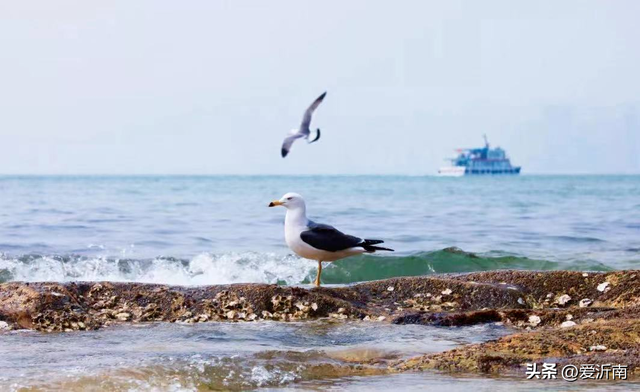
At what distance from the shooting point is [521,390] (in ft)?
16.2

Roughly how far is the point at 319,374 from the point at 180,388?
83 cm

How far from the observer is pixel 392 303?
7.63 metres

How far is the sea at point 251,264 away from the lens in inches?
213

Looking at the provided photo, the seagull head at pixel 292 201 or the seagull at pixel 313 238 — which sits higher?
the seagull head at pixel 292 201

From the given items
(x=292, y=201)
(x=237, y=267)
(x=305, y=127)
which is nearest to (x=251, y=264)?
(x=237, y=267)

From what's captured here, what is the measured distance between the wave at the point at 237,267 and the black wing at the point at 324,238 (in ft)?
13.2

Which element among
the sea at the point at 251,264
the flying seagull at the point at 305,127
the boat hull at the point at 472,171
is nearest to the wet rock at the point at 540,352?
the sea at the point at 251,264

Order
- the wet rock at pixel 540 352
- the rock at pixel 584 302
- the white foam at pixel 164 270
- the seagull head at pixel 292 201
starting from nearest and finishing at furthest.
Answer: the wet rock at pixel 540 352 < the rock at pixel 584 302 < the seagull head at pixel 292 201 < the white foam at pixel 164 270

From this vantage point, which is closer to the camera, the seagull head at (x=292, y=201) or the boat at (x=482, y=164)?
the seagull head at (x=292, y=201)

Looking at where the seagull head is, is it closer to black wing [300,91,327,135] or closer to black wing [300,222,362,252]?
black wing [300,222,362,252]

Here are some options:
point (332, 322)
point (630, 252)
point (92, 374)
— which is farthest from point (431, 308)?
point (630, 252)

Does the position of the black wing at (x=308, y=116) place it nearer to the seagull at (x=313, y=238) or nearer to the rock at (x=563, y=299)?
the seagull at (x=313, y=238)

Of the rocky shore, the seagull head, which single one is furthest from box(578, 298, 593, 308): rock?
the seagull head

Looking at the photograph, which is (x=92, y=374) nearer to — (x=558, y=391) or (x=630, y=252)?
(x=558, y=391)
